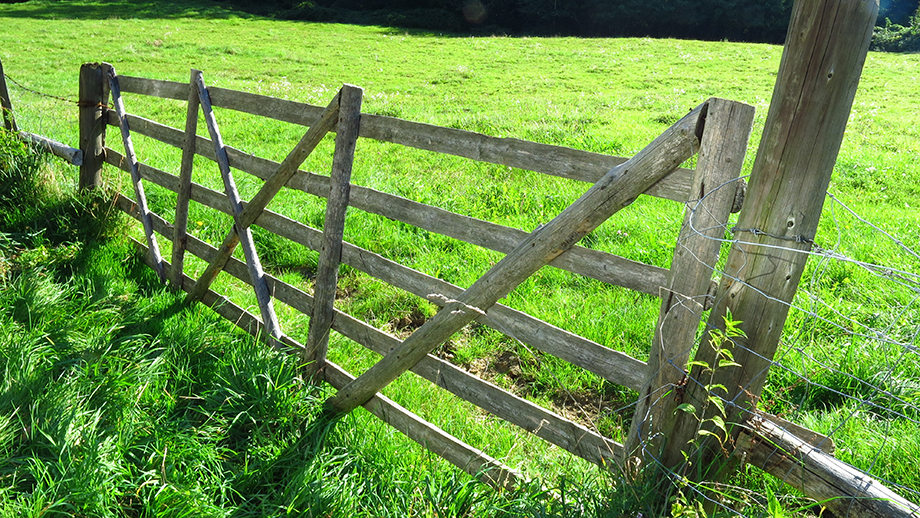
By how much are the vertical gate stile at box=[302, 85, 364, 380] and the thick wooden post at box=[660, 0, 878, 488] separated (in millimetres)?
2304

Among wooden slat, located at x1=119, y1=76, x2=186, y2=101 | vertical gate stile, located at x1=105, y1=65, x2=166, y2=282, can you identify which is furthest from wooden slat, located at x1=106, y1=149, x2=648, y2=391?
vertical gate stile, located at x1=105, y1=65, x2=166, y2=282

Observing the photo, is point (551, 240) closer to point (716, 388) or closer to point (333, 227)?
point (716, 388)

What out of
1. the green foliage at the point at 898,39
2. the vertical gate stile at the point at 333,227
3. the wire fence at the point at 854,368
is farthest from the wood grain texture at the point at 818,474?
the green foliage at the point at 898,39

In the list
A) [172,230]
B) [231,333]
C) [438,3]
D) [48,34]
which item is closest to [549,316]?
[231,333]

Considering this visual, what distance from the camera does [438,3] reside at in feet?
152

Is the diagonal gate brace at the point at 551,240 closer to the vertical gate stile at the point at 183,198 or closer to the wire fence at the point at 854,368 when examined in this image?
the wire fence at the point at 854,368

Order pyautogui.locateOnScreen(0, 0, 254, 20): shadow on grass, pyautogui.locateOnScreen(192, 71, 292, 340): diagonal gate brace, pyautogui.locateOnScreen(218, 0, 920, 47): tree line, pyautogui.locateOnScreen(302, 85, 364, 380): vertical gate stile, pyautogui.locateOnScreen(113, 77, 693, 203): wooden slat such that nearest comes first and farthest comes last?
pyautogui.locateOnScreen(113, 77, 693, 203): wooden slat → pyautogui.locateOnScreen(302, 85, 364, 380): vertical gate stile → pyautogui.locateOnScreen(192, 71, 292, 340): diagonal gate brace → pyautogui.locateOnScreen(0, 0, 254, 20): shadow on grass → pyautogui.locateOnScreen(218, 0, 920, 47): tree line

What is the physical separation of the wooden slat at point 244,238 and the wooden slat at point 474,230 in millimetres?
116

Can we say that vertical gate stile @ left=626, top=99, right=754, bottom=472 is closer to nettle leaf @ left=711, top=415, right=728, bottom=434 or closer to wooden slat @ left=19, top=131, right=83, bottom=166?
nettle leaf @ left=711, top=415, right=728, bottom=434

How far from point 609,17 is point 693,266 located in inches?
1678

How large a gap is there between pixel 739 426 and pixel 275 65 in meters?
21.5

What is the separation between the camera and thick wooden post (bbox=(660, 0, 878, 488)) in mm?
1826

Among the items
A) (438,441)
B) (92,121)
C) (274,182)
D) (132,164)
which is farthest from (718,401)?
(92,121)

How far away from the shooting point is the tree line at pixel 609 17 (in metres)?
38.7
